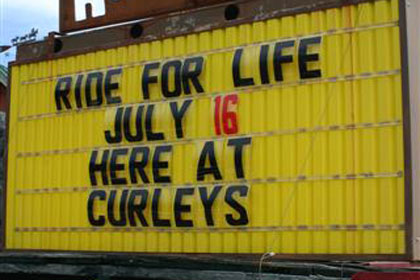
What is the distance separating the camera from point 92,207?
9.52 m

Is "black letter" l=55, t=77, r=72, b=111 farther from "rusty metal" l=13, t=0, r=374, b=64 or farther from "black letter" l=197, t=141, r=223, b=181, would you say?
"black letter" l=197, t=141, r=223, b=181

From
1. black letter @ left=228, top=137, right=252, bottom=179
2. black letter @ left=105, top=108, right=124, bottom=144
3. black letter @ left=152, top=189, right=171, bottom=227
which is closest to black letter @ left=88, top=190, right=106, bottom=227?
black letter @ left=105, top=108, right=124, bottom=144

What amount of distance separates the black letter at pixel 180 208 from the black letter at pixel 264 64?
1.63 meters

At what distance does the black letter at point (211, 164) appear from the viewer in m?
8.48

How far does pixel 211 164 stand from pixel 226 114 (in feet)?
2.06

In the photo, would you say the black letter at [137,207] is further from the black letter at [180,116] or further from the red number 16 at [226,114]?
the red number 16 at [226,114]

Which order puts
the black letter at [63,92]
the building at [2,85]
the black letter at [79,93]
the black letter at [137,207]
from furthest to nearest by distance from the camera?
1. the building at [2,85]
2. the black letter at [63,92]
3. the black letter at [79,93]
4. the black letter at [137,207]

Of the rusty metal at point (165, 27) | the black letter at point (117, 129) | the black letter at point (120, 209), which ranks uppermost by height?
the rusty metal at point (165, 27)

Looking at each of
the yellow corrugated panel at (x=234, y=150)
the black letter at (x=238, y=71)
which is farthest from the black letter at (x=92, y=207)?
the black letter at (x=238, y=71)

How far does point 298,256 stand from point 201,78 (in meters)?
2.48

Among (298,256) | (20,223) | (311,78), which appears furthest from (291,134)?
(20,223)

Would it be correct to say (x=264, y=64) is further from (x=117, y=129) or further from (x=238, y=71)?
(x=117, y=129)

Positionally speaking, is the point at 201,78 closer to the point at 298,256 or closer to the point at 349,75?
the point at 349,75

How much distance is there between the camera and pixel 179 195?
877cm
